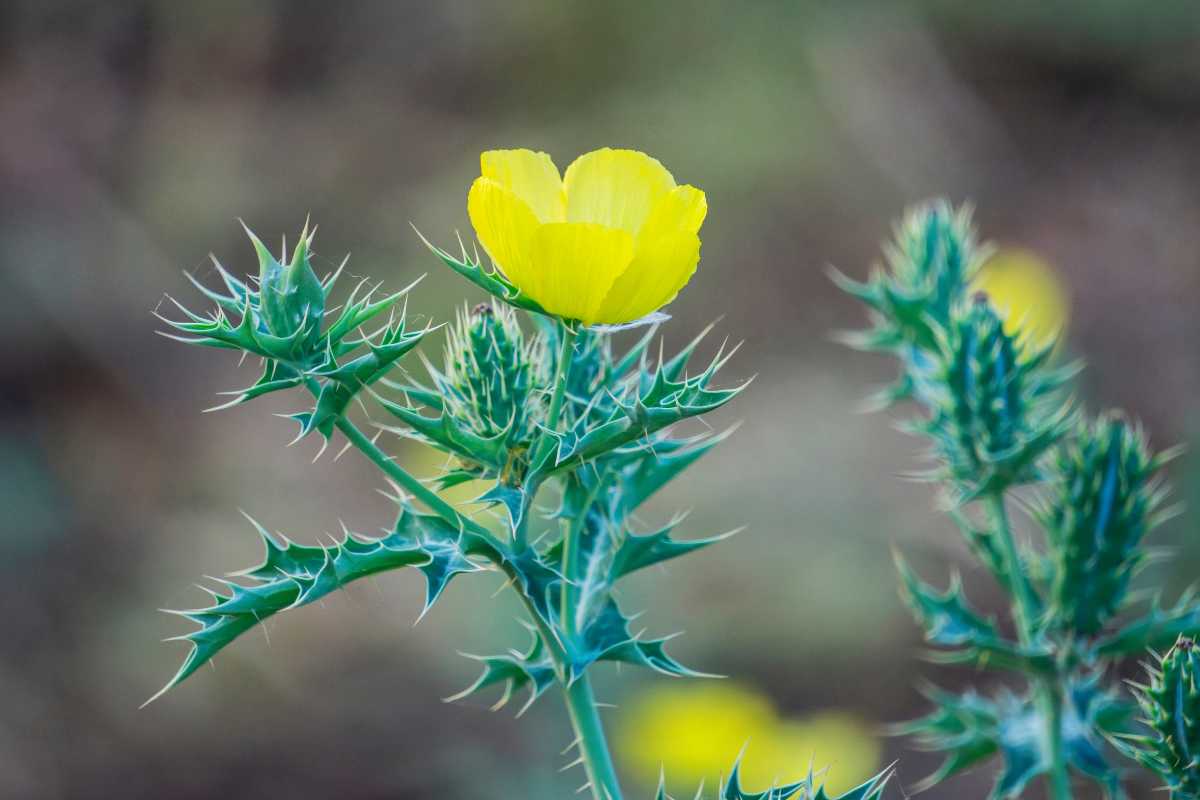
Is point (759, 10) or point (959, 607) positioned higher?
point (759, 10)

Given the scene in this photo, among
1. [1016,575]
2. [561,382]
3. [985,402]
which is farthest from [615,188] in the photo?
[1016,575]

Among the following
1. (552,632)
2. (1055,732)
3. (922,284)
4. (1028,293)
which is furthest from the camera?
(1028,293)

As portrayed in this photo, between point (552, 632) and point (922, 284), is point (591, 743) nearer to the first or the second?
point (552, 632)

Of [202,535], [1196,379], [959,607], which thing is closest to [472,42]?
[202,535]

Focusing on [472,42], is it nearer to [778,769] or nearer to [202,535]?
[202,535]

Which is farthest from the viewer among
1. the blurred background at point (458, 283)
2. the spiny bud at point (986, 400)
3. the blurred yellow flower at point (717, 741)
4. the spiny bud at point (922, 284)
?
the blurred background at point (458, 283)

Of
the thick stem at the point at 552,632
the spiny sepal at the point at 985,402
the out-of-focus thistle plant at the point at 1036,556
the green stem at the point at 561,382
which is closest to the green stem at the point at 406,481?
the thick stem at the point at 552,632

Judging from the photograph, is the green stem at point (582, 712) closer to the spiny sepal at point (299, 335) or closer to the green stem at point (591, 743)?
the green stem at point (591, 743)
